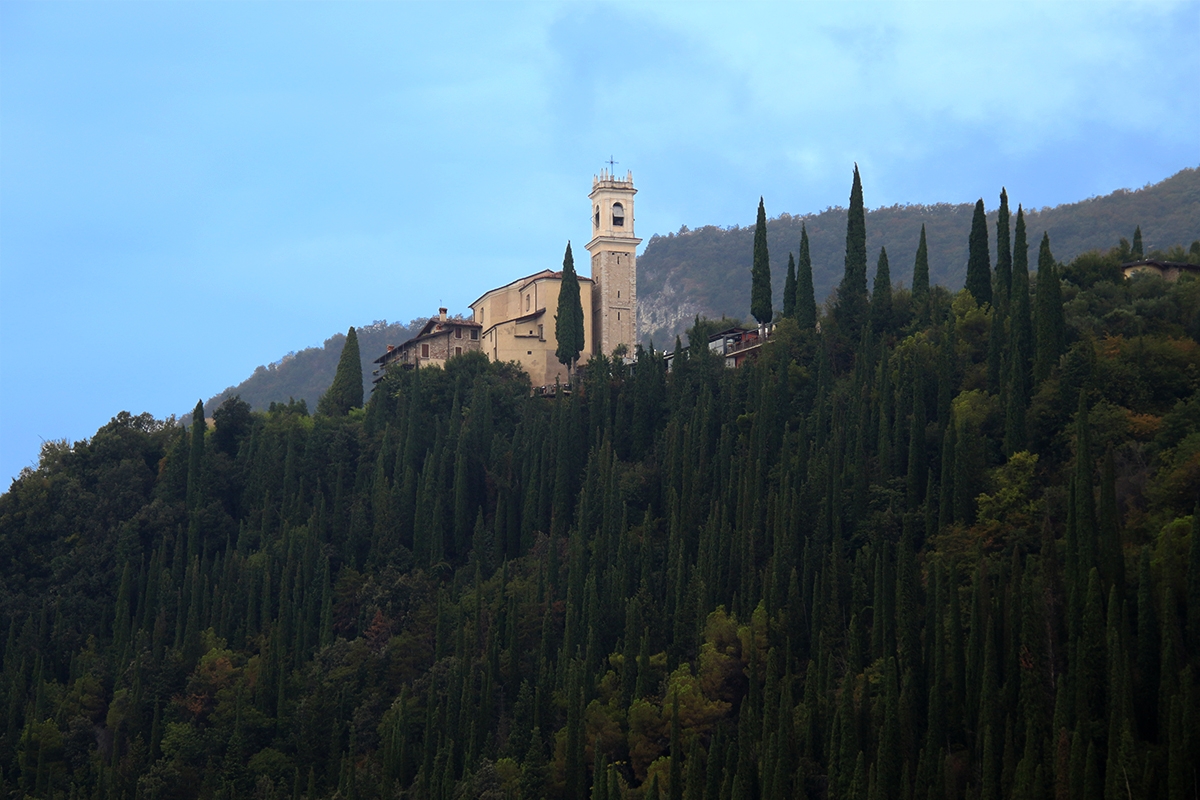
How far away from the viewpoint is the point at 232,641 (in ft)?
191

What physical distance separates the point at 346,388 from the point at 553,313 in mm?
9079

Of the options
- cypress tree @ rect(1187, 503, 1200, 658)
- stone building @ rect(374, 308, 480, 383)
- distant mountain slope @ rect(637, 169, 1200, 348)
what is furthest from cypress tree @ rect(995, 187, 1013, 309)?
distant mountain slope @ rect(637, 169, 1200, 348)

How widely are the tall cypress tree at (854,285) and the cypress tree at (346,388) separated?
834 inches

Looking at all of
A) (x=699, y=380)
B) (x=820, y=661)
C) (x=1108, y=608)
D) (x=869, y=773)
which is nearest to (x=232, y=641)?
(x=699, y=380)

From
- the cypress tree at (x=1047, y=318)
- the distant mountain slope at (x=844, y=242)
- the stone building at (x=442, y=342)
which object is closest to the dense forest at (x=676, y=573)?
the cypress tree at (x=1047, y=318)

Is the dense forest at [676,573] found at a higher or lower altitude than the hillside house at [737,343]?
lower

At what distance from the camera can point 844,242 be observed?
134500 mm

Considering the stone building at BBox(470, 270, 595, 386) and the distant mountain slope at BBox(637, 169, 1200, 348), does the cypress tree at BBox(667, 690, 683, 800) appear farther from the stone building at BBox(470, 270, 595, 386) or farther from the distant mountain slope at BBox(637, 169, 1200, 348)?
the distant mountain slope at BBox(637, 169, 1200, 348)

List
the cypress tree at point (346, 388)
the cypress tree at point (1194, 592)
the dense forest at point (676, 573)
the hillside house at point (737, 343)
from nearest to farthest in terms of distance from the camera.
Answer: the cypress tree at point (1194, 592)
the dense forest at point (676, 573)
the hillside house at point (737, 343)
the cypress tree at point (346, 388)

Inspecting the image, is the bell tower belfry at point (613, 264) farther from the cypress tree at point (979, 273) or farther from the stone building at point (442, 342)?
the cypress tree at point (979, 273)

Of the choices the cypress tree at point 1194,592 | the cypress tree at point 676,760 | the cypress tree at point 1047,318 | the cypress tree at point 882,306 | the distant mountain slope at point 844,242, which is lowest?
the cypress tree at point 676,760

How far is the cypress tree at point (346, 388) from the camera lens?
69938 millimetres

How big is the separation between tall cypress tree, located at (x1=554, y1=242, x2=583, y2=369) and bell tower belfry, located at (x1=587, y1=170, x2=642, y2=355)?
Answer: 5.12 ft

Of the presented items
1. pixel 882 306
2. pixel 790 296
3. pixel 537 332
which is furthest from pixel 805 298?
pixel 537 332
